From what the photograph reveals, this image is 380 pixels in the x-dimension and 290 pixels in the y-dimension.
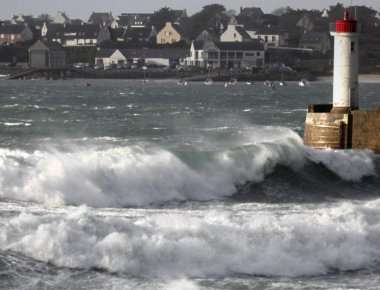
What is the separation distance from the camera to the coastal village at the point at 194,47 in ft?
408

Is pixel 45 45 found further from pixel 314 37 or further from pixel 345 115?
pixel 345 115

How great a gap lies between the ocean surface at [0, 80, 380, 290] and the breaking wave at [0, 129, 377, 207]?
38 mm

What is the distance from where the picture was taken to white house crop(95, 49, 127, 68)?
5279 inches

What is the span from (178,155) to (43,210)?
6426 millimetres

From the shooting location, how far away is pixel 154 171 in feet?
84.0

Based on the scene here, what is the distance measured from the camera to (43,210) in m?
21.5

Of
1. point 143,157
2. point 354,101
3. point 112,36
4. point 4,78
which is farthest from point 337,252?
point 112,36

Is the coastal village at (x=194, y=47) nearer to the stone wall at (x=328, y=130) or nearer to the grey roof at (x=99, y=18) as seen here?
the grey roof at (x=99, y=18)

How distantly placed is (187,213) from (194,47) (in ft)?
362

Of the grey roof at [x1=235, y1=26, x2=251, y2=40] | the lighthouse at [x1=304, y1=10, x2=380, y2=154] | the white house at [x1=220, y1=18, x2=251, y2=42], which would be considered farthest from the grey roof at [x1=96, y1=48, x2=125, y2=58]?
the lighthouse at [x1=304, y1=10, x2=380, y2=154]

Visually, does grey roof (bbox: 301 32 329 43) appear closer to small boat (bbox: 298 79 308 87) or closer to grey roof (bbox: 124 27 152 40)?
grey roof (bbox: 124 27 152 40)

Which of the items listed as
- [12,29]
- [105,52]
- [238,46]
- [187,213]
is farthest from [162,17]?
[187,213]

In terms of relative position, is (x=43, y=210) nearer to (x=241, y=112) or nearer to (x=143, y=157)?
(x=143, y=157)

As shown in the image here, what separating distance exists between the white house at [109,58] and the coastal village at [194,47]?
0.11 metres
